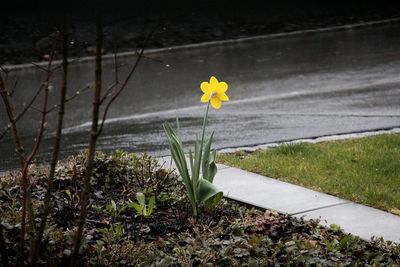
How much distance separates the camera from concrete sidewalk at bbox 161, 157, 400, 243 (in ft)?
15.5

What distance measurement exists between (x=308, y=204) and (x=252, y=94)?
593cm

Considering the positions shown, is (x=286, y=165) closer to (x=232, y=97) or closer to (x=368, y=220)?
(x=368, y=220)

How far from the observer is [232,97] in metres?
10.9

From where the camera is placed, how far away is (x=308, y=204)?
17.1 feet

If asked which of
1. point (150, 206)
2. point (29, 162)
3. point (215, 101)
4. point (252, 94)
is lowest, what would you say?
point (150, 206)

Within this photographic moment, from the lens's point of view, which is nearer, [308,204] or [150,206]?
[150,206]

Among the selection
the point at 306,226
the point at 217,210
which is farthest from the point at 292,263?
the point at 217,210

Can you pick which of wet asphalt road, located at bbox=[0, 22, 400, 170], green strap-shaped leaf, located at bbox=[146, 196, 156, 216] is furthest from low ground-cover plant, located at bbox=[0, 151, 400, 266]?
wet asphalt road, located at bbox=[0, 22, 400, 170]

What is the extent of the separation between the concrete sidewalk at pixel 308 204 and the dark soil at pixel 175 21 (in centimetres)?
909

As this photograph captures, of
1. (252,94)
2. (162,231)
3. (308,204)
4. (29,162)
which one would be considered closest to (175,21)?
(252,94)

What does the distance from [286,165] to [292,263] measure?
253cm

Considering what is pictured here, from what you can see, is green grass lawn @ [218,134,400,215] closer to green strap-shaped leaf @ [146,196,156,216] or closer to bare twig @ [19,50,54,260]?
green strap-shaped leaf @ [146,196,156,216]

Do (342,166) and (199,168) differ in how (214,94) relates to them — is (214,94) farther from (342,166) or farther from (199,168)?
(342,166)

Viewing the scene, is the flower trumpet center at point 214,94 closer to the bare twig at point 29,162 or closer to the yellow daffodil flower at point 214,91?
the yellow daffodil flower at point 214,91
